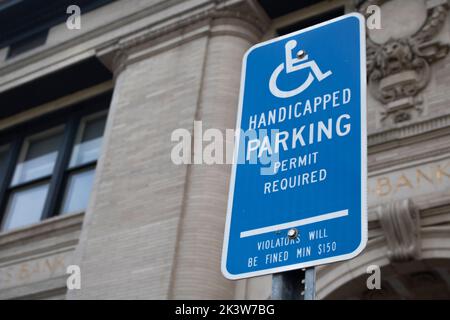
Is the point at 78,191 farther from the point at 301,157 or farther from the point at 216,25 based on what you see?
the point at 301,157

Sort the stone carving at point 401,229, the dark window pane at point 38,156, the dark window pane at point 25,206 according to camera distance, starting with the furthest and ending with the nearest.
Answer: the dark window pane at point 38,156 → the dark window pane at point 25,206 → the stone carving at point 401,229

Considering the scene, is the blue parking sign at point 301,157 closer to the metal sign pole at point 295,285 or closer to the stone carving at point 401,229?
the metal sign pole at point 295,285

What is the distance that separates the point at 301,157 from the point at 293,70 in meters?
0.66

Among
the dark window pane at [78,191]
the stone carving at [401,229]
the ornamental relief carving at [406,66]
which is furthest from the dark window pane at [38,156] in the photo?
the stone carving at [401,229]

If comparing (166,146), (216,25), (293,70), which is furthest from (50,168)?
(293,70)

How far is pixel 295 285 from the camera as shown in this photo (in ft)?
12.9

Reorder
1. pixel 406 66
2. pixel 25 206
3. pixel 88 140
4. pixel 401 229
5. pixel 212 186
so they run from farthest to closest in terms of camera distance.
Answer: pixel 88 140 < pixel 25 206 < pixel 212 186 < pixel 406 66 < pixel 401 229

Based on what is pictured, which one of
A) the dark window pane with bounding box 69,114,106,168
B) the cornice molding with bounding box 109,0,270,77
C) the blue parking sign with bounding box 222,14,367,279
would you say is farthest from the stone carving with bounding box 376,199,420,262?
the dark window pane with bounding box 69,114,106,168

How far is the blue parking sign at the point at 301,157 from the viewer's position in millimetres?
3951

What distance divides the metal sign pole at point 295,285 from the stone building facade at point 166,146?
22.9 ft

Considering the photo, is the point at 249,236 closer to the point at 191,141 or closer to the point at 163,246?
the point at 163,246

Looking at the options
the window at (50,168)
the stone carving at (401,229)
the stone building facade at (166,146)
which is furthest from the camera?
the window at (50,168)

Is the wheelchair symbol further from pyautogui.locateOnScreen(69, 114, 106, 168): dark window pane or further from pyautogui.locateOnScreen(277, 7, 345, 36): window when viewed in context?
pyautogui.locateOnScreen(69, 114, 106, 168): dark window pane

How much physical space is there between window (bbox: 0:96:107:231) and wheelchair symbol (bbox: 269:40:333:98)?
10954mm
